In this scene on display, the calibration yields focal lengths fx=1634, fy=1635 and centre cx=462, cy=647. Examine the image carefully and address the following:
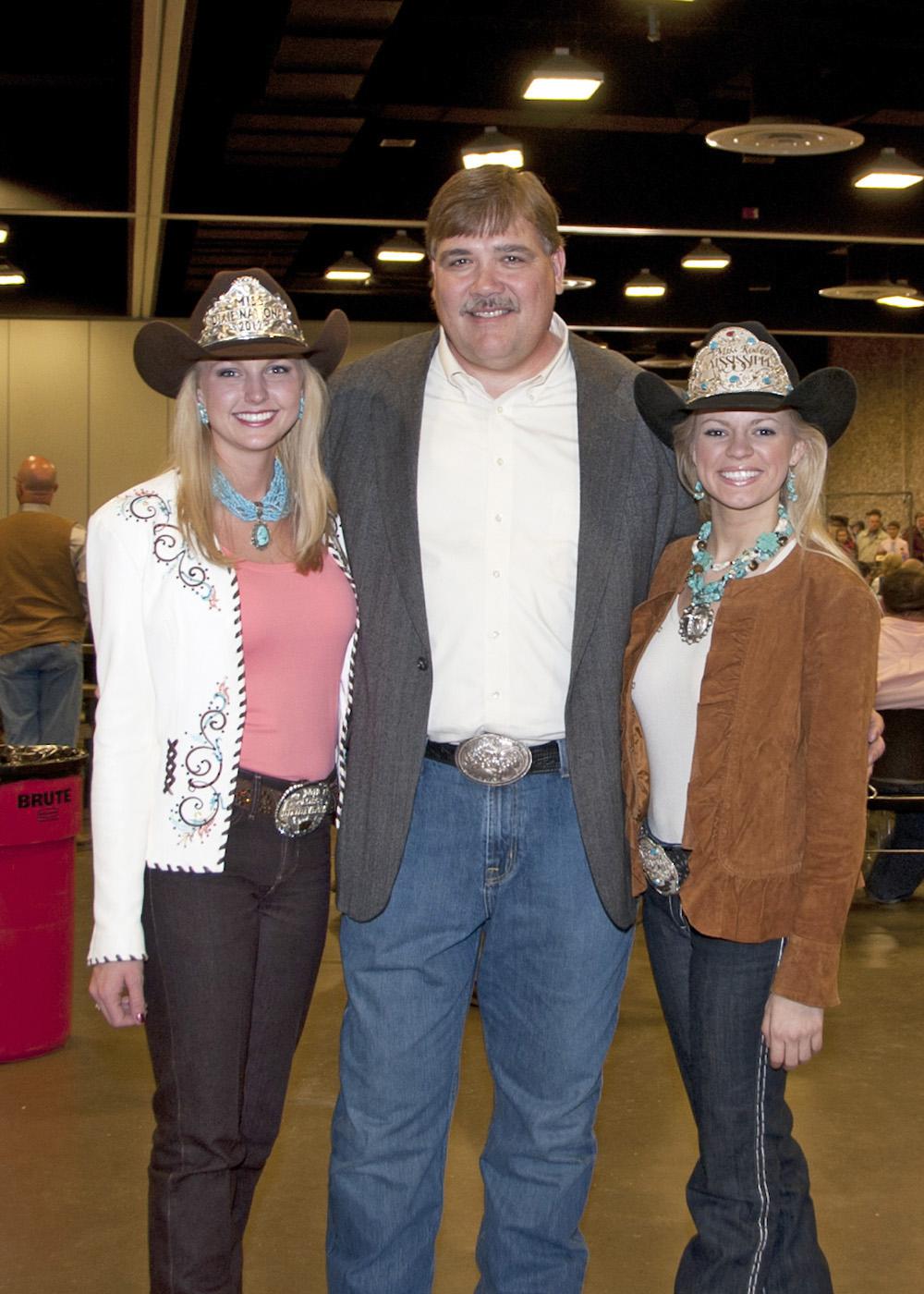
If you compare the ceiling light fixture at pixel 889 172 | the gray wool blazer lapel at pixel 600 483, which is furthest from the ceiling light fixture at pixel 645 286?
the gray wool blazer lapel at pixel 600 483

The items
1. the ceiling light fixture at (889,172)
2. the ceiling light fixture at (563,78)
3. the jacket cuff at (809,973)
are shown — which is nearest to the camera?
the jacket cuff at (809,973)

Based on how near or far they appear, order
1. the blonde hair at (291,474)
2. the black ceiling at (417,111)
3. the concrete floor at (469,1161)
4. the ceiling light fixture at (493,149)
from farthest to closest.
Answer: the ceiling light fixture at (493,149) < the black ceiling at (417,111) < the concrete floor at (469,1161) < the blonde hair at (291,474)

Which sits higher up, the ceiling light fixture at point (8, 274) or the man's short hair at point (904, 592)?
the ceiling light fixture at point (8, 274)

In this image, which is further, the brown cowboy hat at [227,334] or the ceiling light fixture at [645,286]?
the ceiling light fixture at [645,286]

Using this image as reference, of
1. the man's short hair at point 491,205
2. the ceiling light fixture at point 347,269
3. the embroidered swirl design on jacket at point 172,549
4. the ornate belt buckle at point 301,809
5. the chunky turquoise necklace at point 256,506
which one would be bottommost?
the ornate belt buckle at point 301,809

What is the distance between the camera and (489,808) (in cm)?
233

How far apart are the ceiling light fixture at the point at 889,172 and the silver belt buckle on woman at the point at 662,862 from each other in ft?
27.7

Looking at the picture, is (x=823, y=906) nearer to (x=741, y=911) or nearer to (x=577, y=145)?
(x=741, y=911)

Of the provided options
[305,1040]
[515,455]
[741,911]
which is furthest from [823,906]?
[305,1040]

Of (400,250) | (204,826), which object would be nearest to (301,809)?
(204,826)

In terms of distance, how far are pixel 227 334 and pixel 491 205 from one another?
434 mm

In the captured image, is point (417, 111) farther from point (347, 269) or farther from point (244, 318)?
point (244, 318)

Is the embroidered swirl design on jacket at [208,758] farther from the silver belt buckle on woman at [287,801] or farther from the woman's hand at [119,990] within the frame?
the woman's hand at [119,990]

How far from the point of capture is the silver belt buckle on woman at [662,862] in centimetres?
224
